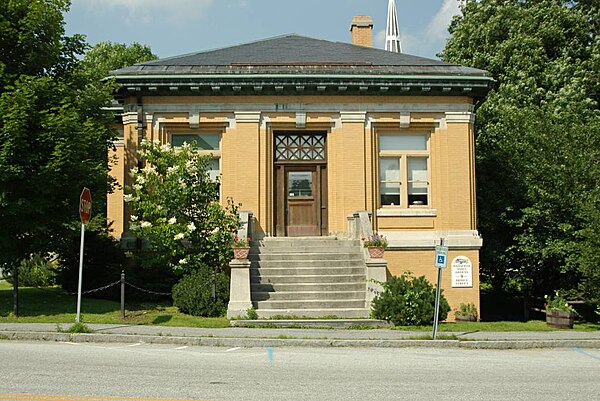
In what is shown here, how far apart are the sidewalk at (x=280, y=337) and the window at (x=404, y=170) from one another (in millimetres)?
7456

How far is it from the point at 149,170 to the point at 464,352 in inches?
406

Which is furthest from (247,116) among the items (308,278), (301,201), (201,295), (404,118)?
(201,295)

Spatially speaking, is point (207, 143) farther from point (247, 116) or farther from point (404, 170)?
point (404, 170)

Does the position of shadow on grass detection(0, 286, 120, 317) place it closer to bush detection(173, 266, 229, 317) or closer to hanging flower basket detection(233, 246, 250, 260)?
bush detection(173, 266, 229, 317)

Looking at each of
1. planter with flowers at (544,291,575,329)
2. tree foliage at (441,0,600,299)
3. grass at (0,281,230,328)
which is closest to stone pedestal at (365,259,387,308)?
grass at (0,281,230,328)

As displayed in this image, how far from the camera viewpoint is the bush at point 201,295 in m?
16.1

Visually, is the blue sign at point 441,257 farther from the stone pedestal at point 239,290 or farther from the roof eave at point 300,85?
the roof eave at point 300,85

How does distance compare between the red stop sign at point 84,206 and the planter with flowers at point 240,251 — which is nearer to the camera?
the red stop sign at point 84,206

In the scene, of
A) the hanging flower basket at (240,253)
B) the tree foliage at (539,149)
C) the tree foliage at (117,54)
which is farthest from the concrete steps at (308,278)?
the tree foliage at (117,54)

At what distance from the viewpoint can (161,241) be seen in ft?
57.9

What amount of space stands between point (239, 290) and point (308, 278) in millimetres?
2105

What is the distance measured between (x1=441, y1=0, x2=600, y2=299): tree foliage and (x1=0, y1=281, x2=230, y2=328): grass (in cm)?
1048

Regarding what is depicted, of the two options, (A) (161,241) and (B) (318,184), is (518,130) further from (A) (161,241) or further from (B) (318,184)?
(A) (161,241)

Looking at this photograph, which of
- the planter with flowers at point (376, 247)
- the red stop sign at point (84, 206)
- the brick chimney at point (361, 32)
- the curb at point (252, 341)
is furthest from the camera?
the brick chimney at point (361, 32)
